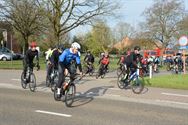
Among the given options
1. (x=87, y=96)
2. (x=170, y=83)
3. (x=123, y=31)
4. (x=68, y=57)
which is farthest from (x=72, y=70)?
(x=123, y=31)

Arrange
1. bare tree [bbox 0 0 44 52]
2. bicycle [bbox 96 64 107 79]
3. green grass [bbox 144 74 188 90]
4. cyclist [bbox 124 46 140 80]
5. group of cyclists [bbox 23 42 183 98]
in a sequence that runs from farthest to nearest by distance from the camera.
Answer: bare tree [bbox 0 0 44 52] < bicycle [bbox 96 64 107 79] < green grass [bbox 144 74 188 90] < cyclist [bbox 124 46 140 80] < group of cyclists [bbox 23 42 183 98]

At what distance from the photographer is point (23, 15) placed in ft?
146

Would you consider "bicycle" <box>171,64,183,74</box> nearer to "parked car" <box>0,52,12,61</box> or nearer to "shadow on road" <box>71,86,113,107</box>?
"shadow on road" <box>71,86,113,107</box>

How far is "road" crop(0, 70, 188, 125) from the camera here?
8945 mm

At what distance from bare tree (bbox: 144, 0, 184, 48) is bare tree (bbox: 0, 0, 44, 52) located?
2236 centimetres

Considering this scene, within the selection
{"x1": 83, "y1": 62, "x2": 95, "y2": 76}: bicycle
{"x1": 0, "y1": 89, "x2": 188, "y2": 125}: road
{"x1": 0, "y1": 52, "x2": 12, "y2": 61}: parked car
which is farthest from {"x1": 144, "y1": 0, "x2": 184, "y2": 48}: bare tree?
{"x1": 0, "y1": 89, "x2": 188, "y2": 125}: road

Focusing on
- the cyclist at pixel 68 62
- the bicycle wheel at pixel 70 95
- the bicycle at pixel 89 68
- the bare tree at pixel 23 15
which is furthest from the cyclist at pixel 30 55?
the bare tree at pixel 23 15

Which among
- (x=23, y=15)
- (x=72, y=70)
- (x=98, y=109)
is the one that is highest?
(x=23, y=15)

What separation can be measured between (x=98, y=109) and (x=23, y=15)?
116 ft

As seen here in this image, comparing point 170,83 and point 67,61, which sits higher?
point 67,61

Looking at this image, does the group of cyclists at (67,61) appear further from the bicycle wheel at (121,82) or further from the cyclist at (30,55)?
the bicycle wheel at (121,82)

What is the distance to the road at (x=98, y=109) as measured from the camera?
8.95 metres

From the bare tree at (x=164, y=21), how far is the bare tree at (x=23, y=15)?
22358mm

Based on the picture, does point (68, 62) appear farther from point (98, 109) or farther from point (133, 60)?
point (133, 60)
